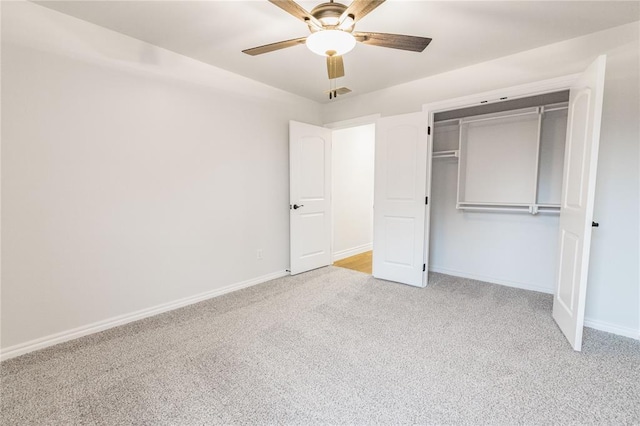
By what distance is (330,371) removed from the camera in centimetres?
183

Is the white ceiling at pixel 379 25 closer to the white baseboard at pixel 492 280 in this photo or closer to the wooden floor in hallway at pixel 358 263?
the white baseboard at pixel 492 280

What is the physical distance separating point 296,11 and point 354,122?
247cm

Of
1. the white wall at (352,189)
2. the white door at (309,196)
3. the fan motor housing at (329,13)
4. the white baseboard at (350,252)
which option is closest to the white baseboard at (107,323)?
the white door at (309,196)

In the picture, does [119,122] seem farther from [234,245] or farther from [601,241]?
[601,241]

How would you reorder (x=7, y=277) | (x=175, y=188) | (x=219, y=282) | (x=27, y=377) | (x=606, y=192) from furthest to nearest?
(x=219, y=282), (x=175, y=188), (x=606, y=192), (x=7, y=277), (x=27, y=377)

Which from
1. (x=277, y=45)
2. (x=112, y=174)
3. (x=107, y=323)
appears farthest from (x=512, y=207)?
(x=107, y=323)

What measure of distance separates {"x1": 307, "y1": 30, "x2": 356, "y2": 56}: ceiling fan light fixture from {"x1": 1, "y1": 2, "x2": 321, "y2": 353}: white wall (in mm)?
1702

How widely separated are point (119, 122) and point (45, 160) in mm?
584

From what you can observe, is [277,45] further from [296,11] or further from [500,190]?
[500,190]

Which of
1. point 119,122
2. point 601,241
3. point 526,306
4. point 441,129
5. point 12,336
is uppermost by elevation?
point 441,129

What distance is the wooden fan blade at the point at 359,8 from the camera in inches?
57.7

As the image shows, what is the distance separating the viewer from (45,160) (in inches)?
81.0

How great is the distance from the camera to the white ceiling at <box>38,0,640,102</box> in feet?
6.53

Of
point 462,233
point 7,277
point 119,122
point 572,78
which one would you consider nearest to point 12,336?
point 7,277
